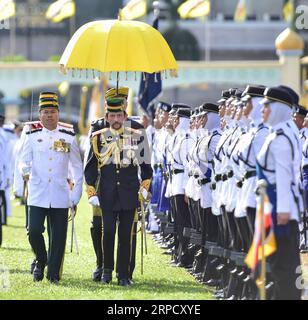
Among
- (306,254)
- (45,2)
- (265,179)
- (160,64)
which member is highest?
(45,2)

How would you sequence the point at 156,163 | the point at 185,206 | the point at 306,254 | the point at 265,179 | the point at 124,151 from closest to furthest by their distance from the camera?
the point at 265,179 → the point at 124,151 → the point at 185,206 → the point at 306,254 → the point at 156,163

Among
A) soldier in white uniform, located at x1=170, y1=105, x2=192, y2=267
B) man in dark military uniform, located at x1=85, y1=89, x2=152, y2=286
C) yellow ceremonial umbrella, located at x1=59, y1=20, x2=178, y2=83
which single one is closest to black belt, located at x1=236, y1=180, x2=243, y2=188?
man in dark military uniform, located at x1=85, y1=89, x2=152, y2=286

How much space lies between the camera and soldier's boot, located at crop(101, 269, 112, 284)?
13961mm

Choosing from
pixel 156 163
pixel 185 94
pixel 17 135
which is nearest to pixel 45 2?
pixel 185 94

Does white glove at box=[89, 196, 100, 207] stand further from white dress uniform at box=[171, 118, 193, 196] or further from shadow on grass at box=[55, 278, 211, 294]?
white dress uniform at box=[171, 118, 193, 196]

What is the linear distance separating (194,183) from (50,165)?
1968mm

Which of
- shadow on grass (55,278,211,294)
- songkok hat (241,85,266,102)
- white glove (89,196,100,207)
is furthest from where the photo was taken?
white glove (89,196,100,207)

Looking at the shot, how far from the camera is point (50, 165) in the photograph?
14.1 m

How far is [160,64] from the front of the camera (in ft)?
46.4

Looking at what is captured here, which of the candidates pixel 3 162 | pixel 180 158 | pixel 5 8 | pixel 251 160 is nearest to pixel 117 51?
pixel 251 160

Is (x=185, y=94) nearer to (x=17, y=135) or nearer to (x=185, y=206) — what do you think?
(x=17, y=135)

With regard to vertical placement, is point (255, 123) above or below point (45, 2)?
below

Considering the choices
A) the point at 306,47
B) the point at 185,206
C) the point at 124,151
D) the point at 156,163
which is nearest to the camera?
the point at 124,151

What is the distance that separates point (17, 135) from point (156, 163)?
13.2 metres
